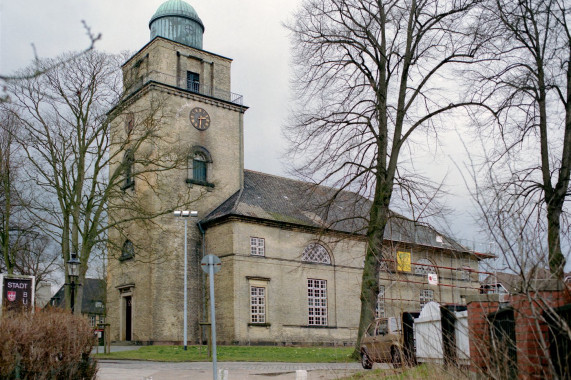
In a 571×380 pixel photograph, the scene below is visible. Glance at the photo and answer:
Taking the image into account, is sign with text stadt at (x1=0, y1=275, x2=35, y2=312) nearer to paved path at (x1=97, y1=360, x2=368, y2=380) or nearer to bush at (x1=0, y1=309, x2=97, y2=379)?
paved path at (x1=97, y1=360, x2=368, y2=380)

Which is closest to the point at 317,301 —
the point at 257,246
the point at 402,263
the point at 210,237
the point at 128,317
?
the point at 257,246

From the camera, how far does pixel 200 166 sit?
1455 inches

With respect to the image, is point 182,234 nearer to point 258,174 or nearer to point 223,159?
point 223,159

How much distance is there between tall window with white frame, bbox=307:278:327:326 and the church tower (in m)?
6.87

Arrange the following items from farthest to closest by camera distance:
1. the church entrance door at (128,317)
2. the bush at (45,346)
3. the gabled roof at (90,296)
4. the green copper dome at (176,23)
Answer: the gabled roof at (90,296), the green copper dome at (176,23), the church entrance door at (128,317), the bush at (45,346)

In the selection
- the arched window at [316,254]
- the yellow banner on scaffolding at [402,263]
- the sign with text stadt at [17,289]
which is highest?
the arched window at [316,254]

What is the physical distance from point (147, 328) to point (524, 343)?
1165 inches

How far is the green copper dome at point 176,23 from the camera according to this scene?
129 feet

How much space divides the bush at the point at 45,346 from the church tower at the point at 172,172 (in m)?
20.0

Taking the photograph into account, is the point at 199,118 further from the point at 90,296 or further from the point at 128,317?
the point at 90,296

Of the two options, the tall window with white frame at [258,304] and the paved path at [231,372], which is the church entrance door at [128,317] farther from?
the paved path at [231,372]

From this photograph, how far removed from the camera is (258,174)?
137ft

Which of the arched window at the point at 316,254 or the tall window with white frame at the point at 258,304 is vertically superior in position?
the arched window at the point at 316,254

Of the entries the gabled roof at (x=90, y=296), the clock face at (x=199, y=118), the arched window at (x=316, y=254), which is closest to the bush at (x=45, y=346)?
the arched window at (x=316, y=254)
